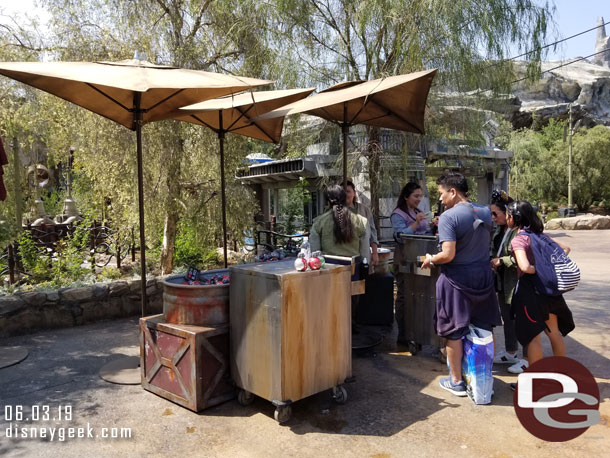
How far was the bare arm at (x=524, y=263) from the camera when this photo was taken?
3.76 metres

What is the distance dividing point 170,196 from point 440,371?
17.8 ft

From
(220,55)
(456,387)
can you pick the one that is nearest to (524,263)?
(456,387)

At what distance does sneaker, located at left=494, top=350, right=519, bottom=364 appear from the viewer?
184 inches

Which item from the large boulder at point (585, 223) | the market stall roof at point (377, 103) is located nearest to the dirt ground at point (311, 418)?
the market stall roof at point (377, 103)

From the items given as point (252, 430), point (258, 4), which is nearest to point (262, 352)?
point (252, 430)

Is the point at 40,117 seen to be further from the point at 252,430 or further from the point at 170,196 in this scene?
the point at 252,430

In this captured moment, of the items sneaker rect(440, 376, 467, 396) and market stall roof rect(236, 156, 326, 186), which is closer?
sneaker rect(440, 376, 467, 396)

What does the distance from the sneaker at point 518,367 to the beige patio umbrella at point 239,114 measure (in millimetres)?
3237

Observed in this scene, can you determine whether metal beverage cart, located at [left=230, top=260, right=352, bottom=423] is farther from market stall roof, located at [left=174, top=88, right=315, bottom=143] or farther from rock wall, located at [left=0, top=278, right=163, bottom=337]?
rock wall, located at [left=0, top=278, right=163, bottom=337]

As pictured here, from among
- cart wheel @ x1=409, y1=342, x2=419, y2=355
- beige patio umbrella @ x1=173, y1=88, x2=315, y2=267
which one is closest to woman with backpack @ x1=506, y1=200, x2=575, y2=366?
cart wheel @ x1=409, y1=342, x2=419, y2=355

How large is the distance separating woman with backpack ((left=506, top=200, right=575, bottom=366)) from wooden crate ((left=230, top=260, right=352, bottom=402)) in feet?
4.66

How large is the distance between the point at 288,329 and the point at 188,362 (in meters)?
0.84
